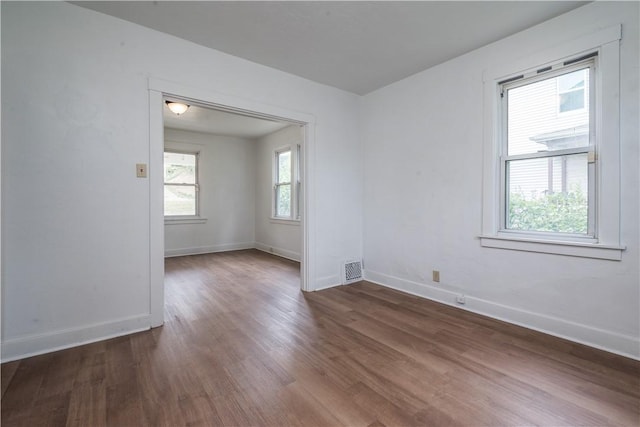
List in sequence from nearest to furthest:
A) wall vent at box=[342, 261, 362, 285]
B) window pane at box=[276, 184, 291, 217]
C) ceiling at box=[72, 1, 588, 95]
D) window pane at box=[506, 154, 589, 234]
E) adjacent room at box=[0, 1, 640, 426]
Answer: adjacent room at box=[0, 1, 640, 426] < ceiling at box=[72, 1, 588, 95] < window pane at box=[506, 154, 589, 234] < wall vent at box=[342, 261, 362, 285] < window pane at box=[276, 184, 291, 217]

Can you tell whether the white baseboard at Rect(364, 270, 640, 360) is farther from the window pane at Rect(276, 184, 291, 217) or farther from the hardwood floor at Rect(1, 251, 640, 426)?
the window pane at Rect(276, 184, 291, 217)

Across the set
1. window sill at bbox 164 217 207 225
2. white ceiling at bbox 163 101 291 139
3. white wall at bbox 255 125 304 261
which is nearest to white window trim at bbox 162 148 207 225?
window sill at bbox 164 217 207 225

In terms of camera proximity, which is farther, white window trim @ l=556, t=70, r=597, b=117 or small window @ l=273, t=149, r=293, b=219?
small window @ l=273, t=149, r=293, b=219

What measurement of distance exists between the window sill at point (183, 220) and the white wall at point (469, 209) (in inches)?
156

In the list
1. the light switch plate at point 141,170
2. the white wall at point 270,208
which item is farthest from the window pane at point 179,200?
the light switch plate at point 141,170

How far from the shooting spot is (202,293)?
3.62 m

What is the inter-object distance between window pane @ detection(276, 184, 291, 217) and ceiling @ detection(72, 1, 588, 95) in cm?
316

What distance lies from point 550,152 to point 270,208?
513cm

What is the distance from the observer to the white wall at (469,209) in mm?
2127

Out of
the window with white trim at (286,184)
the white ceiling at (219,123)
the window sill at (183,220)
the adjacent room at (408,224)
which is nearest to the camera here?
the adjacent room at (408,224)

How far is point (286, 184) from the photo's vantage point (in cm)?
620

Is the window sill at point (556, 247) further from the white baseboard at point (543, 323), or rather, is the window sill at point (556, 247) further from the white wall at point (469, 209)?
the white baseboard at point (543, 323)

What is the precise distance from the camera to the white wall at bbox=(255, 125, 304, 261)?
5844 mm

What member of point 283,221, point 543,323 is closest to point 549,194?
point 543,323
